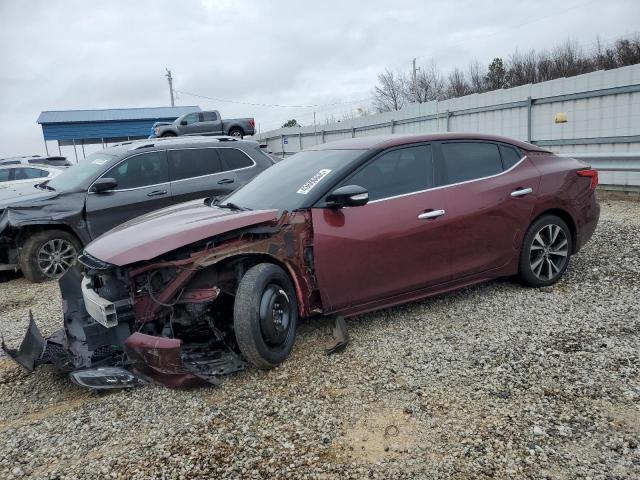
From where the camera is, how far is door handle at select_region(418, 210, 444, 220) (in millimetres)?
4223

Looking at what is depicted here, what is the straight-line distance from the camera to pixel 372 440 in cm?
280

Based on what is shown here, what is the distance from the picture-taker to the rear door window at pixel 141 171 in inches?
279

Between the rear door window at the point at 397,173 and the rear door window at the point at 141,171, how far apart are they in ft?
13.3

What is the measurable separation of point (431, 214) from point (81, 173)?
17.5ft

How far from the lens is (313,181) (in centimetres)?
416

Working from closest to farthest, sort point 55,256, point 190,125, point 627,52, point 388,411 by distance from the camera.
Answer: point 388,411 < point 55,256 < point 190,125 < point 627,52

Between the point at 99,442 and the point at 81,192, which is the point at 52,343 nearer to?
the point at 99,442

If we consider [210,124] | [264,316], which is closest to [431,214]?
[264,316]

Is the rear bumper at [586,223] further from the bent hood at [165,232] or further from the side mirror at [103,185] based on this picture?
the side mirror at [103,185]

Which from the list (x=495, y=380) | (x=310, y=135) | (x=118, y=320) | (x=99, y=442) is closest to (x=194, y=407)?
(x=99, y=442)

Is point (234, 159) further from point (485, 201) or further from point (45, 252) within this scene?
point (485, 201)

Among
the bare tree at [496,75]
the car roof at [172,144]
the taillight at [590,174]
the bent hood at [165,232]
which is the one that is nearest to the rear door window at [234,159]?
the car roof at [172,144]

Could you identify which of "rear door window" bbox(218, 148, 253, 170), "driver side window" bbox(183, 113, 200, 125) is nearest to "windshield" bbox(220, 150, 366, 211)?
"rear door window" bbox(218, 148, 253, 170)

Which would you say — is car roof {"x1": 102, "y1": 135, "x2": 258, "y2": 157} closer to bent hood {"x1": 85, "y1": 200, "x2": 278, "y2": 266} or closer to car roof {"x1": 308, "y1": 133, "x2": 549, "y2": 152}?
car roof {"x1": 308, "y1": 133, "x2": 549, "y2": 152}
